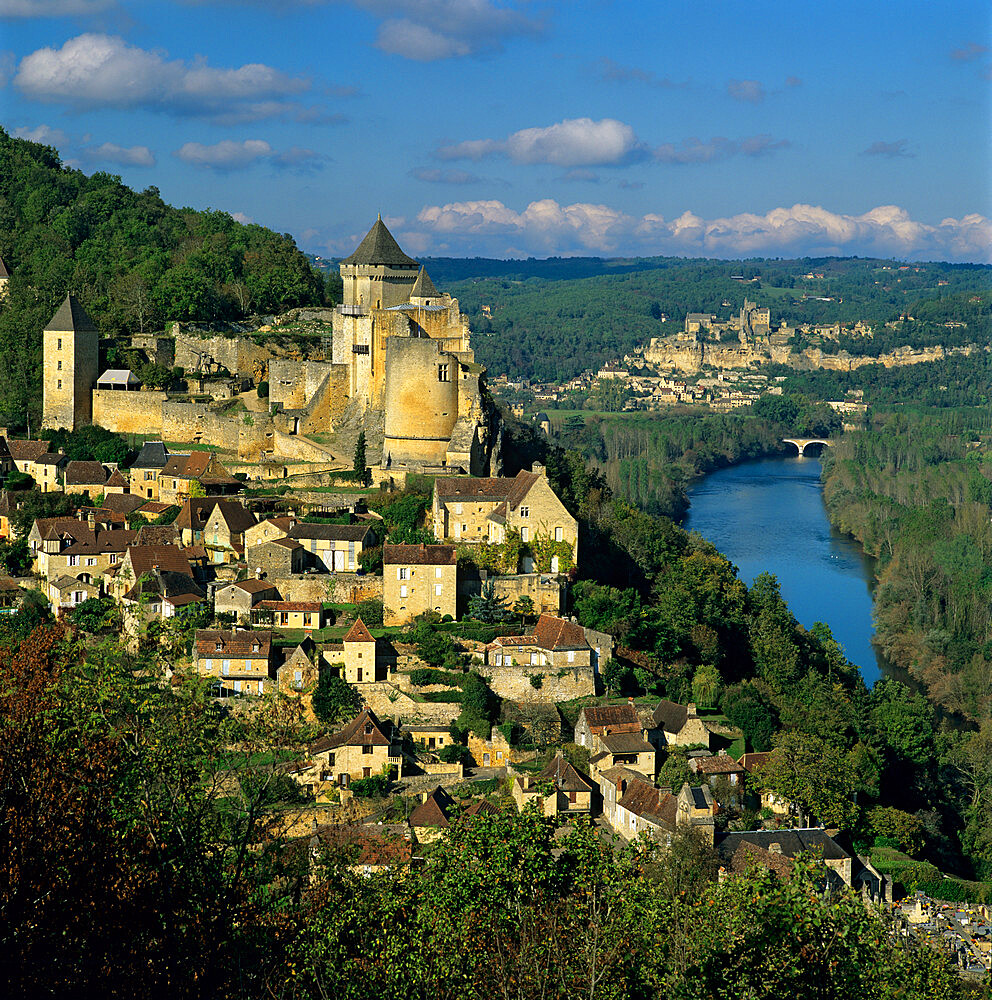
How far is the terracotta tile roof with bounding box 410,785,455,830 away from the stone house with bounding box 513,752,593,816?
4.50ft

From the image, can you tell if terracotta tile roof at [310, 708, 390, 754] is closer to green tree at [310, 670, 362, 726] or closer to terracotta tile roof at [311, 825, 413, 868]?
green tree at [310, 670, 362, 726]

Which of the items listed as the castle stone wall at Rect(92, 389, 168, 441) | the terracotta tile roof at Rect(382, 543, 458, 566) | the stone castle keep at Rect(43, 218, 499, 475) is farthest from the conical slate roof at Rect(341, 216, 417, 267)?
the terracotta tile roof at Rect(382, 543, 458, 566)

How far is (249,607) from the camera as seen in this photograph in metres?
29.9

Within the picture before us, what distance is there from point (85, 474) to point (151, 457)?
1764 mm

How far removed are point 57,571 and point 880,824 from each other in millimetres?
19746

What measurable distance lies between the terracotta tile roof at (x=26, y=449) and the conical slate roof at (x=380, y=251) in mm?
9908

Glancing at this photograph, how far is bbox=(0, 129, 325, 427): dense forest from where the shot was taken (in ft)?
142

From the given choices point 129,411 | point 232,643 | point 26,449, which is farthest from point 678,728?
point 26,449

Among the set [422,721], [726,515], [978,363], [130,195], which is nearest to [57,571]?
[422,721]

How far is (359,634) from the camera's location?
28.5 m

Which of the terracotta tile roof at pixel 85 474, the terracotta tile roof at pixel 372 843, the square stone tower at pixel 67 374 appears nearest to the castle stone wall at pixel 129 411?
the square stone tower at pixel 67 374

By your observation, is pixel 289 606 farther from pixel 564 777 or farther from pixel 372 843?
pixel 372 843

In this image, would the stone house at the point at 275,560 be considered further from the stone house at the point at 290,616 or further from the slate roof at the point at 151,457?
the slate roof at the point at 151,457

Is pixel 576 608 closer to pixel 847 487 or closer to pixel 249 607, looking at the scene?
pixel 249 607
